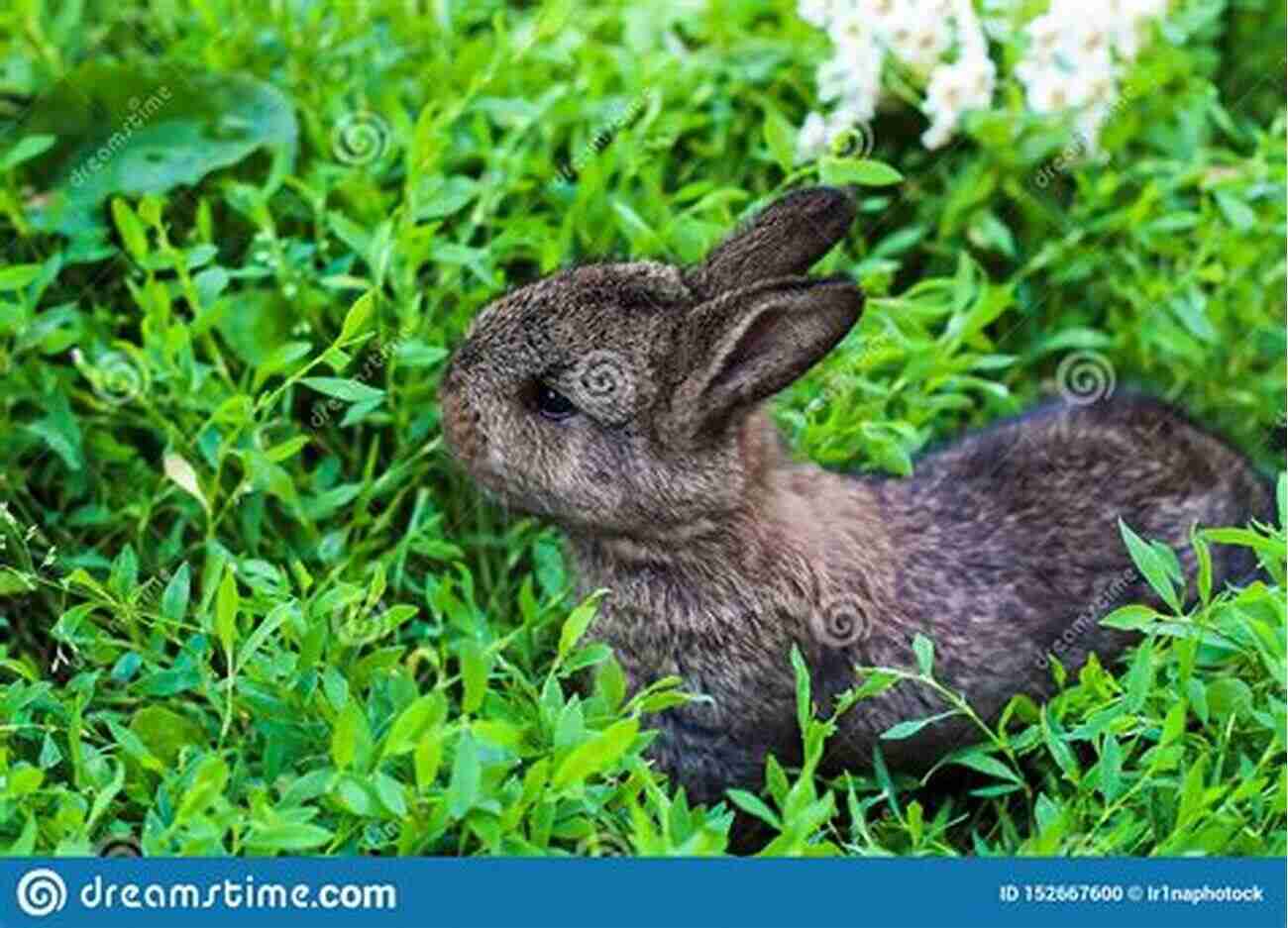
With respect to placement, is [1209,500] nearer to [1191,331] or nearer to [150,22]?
[1191,331]

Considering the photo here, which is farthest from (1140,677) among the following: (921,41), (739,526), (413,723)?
(921,41)

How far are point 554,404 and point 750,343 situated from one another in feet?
1.23

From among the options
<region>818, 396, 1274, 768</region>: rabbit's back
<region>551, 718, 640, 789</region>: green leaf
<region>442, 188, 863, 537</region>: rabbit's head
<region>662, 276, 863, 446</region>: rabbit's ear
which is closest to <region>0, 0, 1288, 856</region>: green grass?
<region>551, 718, 640, 789</region>: green leaf

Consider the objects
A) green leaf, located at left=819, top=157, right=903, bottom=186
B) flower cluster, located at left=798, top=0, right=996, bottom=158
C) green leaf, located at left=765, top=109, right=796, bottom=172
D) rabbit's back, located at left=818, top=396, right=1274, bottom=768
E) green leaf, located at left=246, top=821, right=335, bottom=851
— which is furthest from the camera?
Answer: flower cluster, located at left=798, top=0, right=996, bottom=158

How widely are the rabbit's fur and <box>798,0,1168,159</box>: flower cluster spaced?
3.64ft

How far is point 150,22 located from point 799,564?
90.8 inches

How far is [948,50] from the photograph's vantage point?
537cm

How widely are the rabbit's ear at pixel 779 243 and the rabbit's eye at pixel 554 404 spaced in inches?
11.9

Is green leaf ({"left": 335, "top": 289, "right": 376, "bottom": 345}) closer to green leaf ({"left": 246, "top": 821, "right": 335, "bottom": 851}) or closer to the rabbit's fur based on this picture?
the rabbit's fur

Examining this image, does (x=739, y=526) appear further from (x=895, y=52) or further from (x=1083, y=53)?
(x=1083, y=53)

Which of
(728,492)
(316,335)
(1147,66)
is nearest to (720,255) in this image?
(728,492)

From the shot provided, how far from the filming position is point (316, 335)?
4.88 m

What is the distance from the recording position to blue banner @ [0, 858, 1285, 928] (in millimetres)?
3434

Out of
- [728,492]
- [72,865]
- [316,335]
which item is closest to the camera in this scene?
[72,865]
